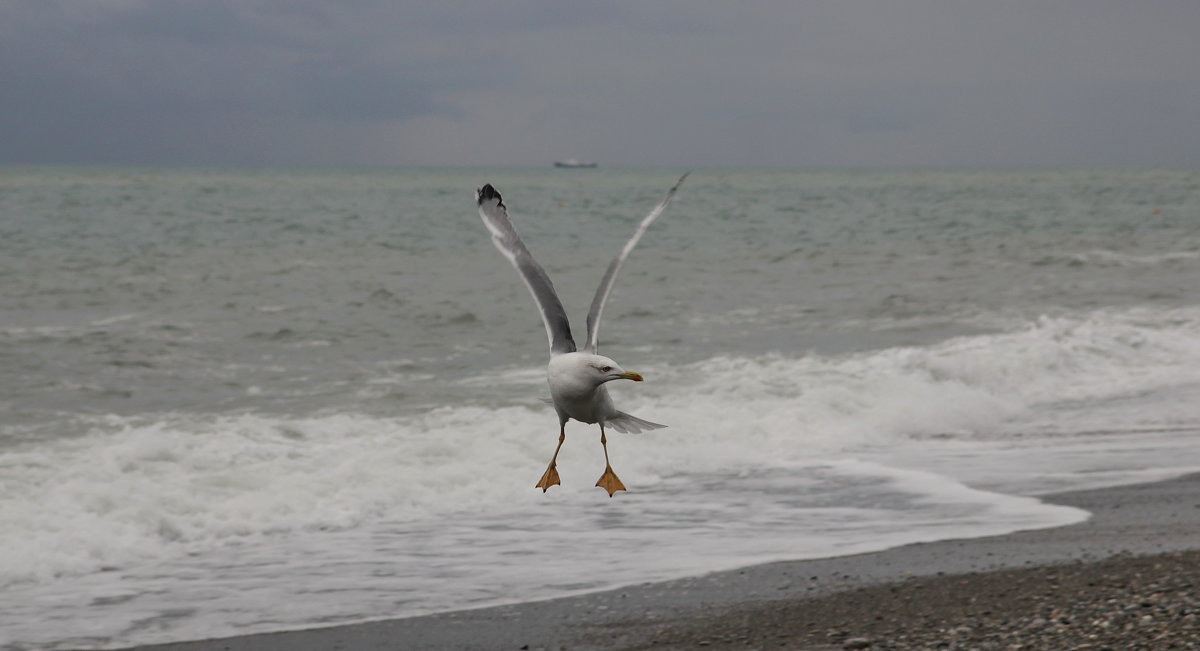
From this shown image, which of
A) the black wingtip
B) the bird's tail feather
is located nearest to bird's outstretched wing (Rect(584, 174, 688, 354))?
the bird's tail feather

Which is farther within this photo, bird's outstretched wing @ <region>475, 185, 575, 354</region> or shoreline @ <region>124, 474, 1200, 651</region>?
shoreline @ <region>124, 474, 1200, 651</region>

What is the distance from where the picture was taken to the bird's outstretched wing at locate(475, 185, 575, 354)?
14.9 feet

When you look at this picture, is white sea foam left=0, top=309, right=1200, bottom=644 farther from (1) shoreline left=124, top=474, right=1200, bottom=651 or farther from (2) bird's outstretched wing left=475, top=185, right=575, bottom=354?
(2) bird's outstretched wing left=475, top=185, right=575, bottom=354

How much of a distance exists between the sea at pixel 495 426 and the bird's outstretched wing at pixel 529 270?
221cm

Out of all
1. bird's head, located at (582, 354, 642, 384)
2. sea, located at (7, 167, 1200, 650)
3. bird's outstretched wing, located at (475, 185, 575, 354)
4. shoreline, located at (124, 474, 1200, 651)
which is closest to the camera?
bird's head, located at (582, 354, 642, 384)

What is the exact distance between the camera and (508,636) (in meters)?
8.14

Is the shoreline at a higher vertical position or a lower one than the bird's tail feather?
lower

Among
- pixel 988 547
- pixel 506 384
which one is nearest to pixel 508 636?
pixel 988 547

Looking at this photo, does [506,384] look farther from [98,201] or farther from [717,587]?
[98,201]

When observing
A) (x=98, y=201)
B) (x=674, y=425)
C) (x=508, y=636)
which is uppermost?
→ (x=98, y=201)

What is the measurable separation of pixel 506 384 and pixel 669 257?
18459mm

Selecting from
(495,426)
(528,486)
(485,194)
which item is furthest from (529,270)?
(495,426)

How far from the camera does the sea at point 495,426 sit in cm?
962

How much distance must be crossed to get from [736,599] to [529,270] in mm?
4245
